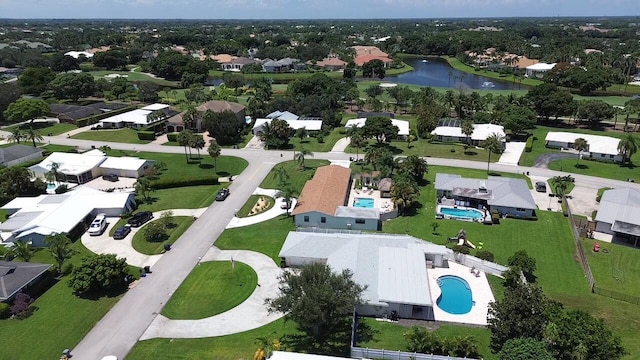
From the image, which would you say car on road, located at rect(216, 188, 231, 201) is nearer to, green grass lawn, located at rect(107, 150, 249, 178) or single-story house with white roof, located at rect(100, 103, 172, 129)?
green grass lawn, located at rect(107, 150, 249, 178)

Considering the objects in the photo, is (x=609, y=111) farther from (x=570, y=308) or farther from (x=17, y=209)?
(x=17, y=209)

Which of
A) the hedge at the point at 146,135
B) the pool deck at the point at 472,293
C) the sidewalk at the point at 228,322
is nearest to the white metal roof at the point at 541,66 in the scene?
the hedge at the point at 146,135

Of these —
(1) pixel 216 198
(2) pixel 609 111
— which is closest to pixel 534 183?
(2) pixel 609 111

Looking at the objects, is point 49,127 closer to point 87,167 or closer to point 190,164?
point 87,167

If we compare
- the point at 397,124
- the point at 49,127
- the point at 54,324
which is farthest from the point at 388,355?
the point at 49,127

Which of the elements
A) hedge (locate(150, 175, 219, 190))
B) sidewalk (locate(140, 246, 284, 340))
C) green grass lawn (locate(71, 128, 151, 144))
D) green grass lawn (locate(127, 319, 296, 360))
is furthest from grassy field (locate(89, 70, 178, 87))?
green grass lawn (locate(127, 319, 296, 360))

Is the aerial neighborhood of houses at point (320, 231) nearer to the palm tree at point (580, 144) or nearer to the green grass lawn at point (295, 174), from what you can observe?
the green grass lawn at point (295, 174)
